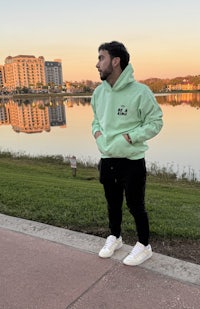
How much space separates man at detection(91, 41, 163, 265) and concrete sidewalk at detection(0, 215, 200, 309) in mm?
179

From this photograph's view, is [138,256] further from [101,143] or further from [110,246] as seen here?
[101,143]

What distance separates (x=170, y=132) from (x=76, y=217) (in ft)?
63.4

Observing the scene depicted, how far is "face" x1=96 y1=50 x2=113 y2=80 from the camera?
2.49 meters

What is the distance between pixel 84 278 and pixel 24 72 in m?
165

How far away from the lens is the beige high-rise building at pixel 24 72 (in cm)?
15712

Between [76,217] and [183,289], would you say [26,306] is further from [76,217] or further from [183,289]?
[76,217]

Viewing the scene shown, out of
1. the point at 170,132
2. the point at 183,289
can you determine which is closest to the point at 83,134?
the point at 170,132

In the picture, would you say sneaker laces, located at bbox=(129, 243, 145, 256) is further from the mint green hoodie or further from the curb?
the mint green hoodie

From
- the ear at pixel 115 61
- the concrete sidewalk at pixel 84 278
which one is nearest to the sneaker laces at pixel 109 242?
the concrete sidewalk at pixel 84 278

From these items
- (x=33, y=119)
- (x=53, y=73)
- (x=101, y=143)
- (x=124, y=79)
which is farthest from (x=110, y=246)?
(x=53, y=73)

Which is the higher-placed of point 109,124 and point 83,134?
point 109,124

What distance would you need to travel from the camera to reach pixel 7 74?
16888cm

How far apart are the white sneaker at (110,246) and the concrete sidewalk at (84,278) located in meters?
0.05

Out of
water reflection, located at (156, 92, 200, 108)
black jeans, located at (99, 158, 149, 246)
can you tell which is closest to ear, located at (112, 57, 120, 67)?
black jeans, located at (99, 158, 149, 246)
